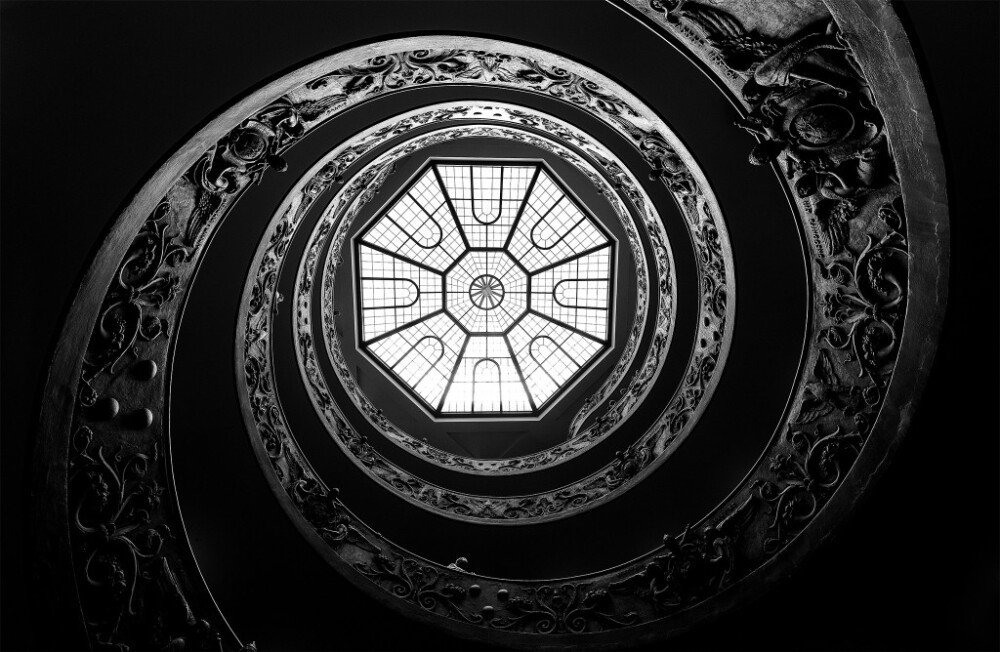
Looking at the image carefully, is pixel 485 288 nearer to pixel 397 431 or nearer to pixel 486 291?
pixel 486 291

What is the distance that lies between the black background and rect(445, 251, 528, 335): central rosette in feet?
28.9

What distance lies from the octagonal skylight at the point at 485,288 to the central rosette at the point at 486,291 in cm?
2

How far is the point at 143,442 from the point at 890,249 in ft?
24.9

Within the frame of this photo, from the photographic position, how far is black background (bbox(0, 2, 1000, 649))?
4059mm

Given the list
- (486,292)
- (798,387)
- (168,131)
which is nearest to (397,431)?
(486,292)

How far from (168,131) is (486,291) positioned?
9.82 meters

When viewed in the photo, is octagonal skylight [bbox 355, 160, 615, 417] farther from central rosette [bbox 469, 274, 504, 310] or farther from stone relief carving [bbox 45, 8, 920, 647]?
stone relief carving [bbox 45, 8, 920, 647]

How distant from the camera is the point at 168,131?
15.1 feet

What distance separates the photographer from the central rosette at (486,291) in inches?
547

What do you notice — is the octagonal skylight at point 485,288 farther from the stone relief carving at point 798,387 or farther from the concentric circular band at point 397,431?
the stone relief carving at point 798,387

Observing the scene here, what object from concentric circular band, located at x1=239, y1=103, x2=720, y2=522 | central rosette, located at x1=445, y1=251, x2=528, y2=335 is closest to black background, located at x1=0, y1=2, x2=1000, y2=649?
concentric circular band, located at x1=239, y1=103, x2=720, y2=522

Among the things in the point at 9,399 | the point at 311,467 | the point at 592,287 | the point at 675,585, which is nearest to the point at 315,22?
the point at 9,399

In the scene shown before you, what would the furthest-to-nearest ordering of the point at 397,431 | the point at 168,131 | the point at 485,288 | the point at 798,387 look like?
the point at 485,288, the point at 397,431, the point at 798,387, the point at 168,131

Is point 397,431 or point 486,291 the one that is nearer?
point 397,431
